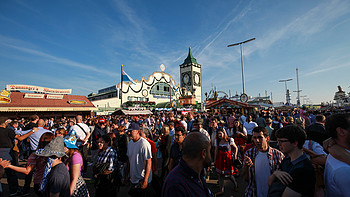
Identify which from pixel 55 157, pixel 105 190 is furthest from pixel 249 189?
pixel 55 157

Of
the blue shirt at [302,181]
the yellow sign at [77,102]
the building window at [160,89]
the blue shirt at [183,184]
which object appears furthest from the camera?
the building window at [160,89]

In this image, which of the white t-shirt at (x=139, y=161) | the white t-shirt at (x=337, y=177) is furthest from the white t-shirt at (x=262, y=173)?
the white t-shirt at (x=139, y=161)

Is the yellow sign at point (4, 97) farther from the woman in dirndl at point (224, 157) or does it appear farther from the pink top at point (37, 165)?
the woman in dirndl at point (224, 157)

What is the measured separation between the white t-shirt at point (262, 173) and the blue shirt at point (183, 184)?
1482mm

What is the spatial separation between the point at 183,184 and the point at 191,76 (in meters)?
55.4

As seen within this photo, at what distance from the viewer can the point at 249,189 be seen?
272cm

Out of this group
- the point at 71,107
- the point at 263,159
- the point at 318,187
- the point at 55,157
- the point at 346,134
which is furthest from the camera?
the point at 71,107

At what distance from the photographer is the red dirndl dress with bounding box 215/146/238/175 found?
175 inches

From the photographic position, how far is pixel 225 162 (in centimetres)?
449

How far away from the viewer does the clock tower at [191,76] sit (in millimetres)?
54297

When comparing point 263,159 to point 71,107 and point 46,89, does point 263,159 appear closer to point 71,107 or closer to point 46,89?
point 71,107

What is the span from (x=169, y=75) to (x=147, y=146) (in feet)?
133

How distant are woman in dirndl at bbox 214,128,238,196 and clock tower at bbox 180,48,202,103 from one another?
4816 centimetres

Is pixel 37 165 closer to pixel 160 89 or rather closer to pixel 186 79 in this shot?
pixel 160 89
